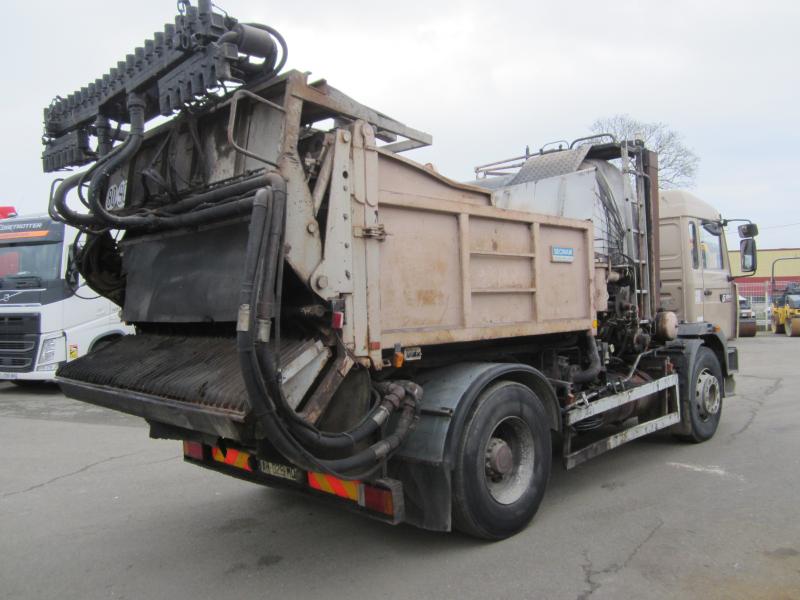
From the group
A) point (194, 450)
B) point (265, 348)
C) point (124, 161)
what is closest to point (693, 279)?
point (194, 450)

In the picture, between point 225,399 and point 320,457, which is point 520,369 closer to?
point 320,457

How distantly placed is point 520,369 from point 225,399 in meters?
2.05

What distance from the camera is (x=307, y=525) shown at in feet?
14.9

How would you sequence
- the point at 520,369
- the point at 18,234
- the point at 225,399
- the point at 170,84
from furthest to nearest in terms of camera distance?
the point at 18,234 → the point at 520,369 → the point at 170,84 → the point at 225,399

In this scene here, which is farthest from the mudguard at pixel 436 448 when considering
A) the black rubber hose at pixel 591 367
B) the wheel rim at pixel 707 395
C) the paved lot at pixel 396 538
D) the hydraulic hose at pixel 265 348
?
the wheel rim at pixel 707 395

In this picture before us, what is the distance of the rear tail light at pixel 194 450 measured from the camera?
461 centimetres

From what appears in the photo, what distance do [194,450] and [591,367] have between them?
10.8ft

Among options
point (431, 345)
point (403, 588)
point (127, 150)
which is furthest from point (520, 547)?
point (127, 150)

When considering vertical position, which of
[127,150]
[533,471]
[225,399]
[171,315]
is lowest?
[533,471]

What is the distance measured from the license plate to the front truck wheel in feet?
3.21

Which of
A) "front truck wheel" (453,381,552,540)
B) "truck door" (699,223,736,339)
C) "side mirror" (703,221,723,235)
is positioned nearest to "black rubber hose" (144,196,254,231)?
"front truck wheel" (453,381,552,540)

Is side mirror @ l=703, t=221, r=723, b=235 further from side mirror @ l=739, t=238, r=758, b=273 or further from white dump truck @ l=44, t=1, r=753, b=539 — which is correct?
white dump truck @ l=44, t=1, r=753, b=539

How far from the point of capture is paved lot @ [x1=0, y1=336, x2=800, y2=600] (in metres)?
3.54

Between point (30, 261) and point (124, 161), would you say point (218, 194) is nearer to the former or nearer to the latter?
point (124, 161)
